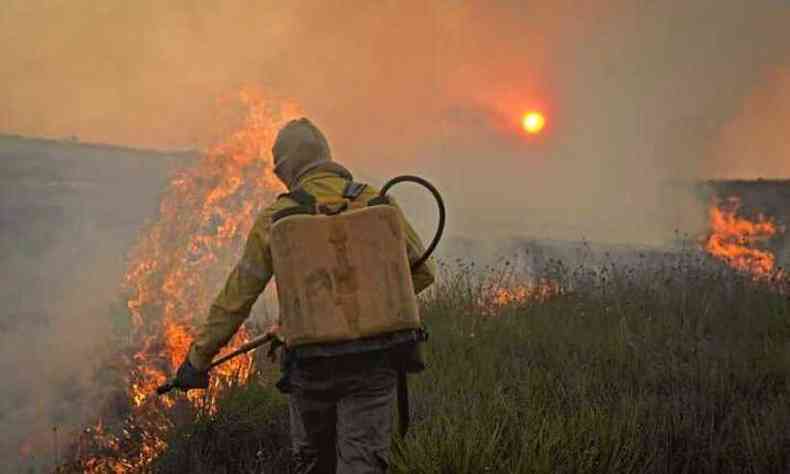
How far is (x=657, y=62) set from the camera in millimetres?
18703

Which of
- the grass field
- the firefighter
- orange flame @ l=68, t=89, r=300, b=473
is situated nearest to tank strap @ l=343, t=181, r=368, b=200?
the firefighter

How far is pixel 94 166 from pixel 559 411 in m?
11.4

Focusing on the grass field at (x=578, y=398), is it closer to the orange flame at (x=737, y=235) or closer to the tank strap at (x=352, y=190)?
the tank strap at (x=352, y=190)

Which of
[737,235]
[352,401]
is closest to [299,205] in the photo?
[352,401]

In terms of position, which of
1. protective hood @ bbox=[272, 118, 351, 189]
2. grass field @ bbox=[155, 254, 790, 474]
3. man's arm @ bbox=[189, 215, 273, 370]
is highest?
protective hood @ bbox=[272, 118, 351, 189]

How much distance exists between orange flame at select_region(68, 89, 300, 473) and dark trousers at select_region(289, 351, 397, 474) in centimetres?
256

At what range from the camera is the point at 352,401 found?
9.37ft

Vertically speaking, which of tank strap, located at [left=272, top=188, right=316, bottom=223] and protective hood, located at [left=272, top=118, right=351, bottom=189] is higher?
protective hood, located at [left=272, top=118, right=351, bottom=189]

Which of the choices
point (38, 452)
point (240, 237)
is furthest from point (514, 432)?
point (240, 237)

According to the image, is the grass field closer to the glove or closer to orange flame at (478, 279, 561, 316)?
orange flame at (478, 279, 561, 316)

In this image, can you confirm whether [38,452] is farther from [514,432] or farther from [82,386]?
[514,432]

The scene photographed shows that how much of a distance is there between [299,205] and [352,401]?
0.77 m

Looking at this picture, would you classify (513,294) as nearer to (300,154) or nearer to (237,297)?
(300,154)

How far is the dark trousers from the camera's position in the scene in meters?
2.80
